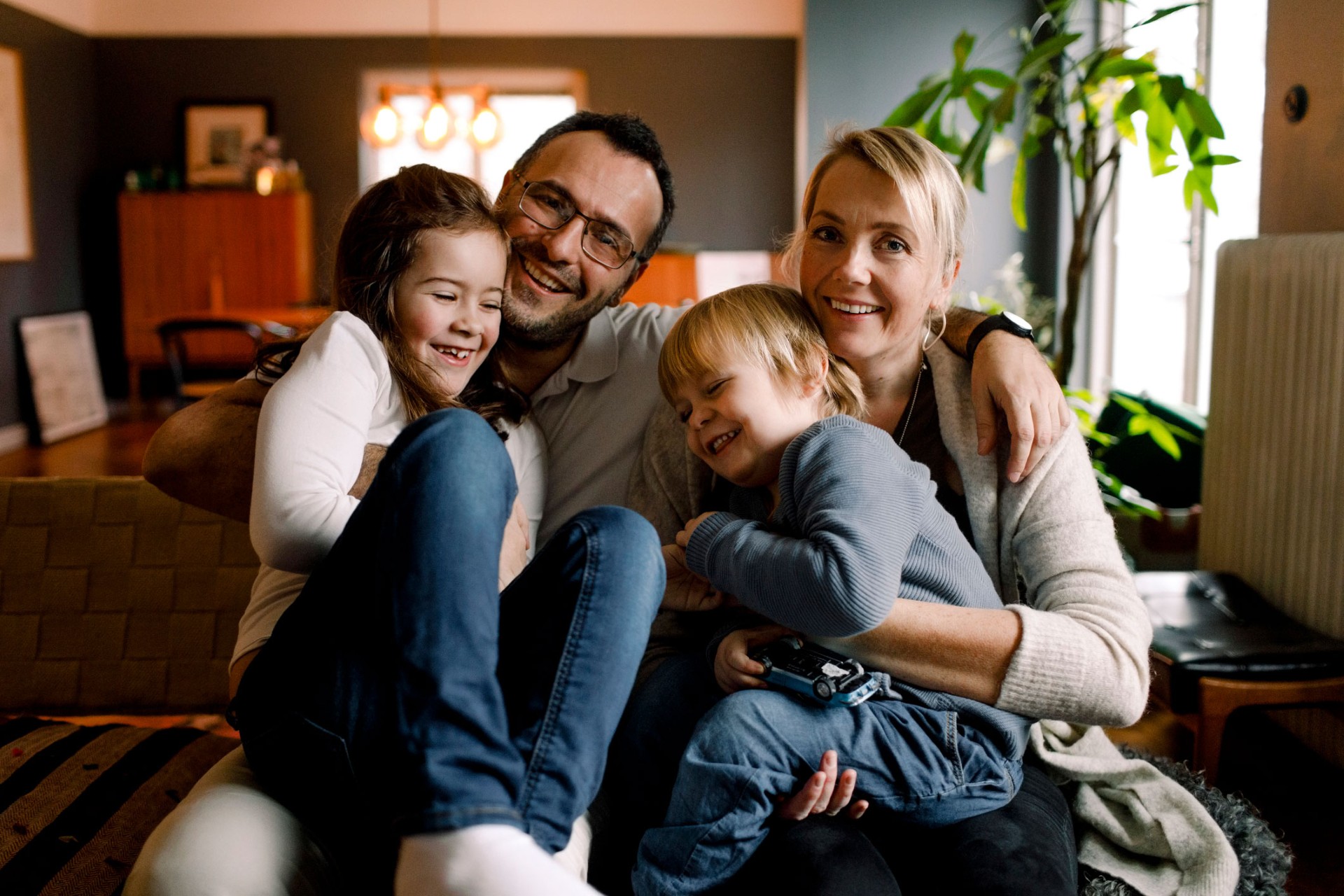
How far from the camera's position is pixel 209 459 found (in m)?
1.46

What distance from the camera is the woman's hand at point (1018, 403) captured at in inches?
53.1

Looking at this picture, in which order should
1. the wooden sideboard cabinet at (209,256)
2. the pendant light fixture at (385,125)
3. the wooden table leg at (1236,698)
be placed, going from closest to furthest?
the wooden table leg at (1236,698), the pendant light fixture at (385,125), the wooden sideboard cabinet at (209,256)

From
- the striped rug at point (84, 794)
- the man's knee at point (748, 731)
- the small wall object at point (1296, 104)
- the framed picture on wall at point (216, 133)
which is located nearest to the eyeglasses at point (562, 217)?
the man's knee at point (748, 731)

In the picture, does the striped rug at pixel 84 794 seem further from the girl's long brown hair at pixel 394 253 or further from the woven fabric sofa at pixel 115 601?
the girl's long brown hair at pixel 394 253

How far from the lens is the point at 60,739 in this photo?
5.13 ft

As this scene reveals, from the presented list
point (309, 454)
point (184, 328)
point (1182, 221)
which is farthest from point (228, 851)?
point (184, 328)

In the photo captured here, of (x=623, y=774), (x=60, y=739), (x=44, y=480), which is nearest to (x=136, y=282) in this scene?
(x=44, y=480)

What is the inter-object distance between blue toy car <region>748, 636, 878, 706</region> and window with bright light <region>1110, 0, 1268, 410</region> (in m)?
2.75

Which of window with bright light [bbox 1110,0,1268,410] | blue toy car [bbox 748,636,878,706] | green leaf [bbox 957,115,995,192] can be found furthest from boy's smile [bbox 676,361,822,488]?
window with bright light [bbox 1110,0,1268,410]

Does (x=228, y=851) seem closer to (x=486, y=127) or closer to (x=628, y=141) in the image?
(x=628, y=141)

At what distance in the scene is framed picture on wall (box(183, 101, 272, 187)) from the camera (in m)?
8.34

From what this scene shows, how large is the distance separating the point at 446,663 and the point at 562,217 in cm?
107

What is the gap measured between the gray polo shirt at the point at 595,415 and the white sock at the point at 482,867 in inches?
33.6

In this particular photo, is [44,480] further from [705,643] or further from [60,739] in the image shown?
[705,643]
